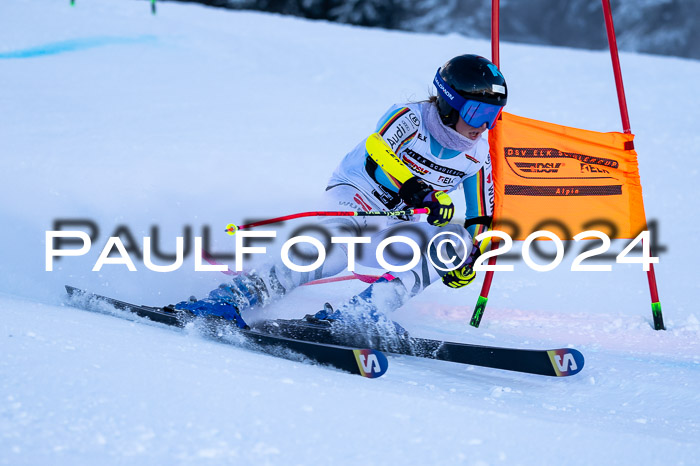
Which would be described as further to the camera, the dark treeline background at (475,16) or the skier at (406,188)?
the dark treeline background at (475,16)

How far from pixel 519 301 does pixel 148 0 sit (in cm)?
943

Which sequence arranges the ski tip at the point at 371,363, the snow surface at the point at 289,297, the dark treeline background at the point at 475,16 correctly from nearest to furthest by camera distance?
the snow surface at the point at 289,297, the ski tip at the point at 371,363, the dark treeline background at the point at 475,16

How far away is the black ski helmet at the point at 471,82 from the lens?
10.0 ft

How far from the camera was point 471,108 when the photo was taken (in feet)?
10.1

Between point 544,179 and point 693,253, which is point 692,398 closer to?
point 544,179

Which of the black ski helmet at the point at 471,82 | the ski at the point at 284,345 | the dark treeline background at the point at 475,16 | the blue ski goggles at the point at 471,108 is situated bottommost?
the ski at the point at 284,345

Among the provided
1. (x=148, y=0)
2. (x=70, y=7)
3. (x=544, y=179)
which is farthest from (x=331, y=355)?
(x=148, y=0)

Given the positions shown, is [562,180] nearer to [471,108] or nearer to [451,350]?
[471,108]

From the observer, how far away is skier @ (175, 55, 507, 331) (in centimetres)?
306

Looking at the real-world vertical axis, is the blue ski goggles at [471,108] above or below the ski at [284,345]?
above

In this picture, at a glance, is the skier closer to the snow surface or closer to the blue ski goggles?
the blue ski goggles

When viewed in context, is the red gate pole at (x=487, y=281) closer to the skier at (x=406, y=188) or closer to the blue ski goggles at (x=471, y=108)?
the skier at (x=406, y=188)

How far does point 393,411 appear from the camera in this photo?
80.4 inches

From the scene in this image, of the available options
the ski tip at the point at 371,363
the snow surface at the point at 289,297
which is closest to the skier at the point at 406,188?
the snow surface at the point at 289,297
